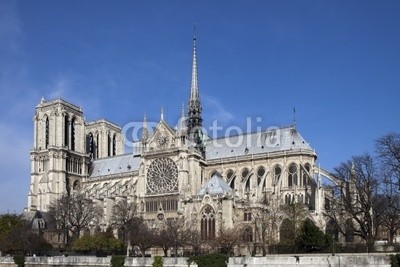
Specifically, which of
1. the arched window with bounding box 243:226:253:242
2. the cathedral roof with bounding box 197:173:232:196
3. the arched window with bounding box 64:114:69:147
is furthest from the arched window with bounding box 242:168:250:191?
the arched window with bounding box 64:114:69:147

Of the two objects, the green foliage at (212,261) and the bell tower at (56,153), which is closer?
the green foliage at (212,261)

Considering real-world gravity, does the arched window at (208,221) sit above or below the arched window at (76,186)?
below

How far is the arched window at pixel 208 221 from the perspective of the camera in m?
63.7

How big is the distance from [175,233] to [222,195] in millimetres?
8734

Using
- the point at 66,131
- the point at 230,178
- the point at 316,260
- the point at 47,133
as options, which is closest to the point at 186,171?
the point at 230,178

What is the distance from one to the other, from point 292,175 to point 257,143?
9149mm

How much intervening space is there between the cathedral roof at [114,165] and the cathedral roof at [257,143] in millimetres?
14541

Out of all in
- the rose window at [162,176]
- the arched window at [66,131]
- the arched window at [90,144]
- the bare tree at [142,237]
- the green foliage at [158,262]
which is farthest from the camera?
the arched window at [90,144]

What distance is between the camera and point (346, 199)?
170ft

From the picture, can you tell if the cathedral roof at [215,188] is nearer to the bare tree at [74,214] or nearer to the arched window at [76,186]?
the bare tree at [74,214]

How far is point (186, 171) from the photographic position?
249 ft

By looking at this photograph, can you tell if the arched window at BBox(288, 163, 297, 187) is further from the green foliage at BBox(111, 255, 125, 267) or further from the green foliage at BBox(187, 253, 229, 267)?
the green foliage at BBox(187, 253, 229, 267)

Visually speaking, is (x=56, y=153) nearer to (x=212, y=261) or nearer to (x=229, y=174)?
(x=229, y=174)

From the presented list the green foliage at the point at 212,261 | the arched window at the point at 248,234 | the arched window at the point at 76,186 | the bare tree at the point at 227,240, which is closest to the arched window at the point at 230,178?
the arched window at the point at 248,234
